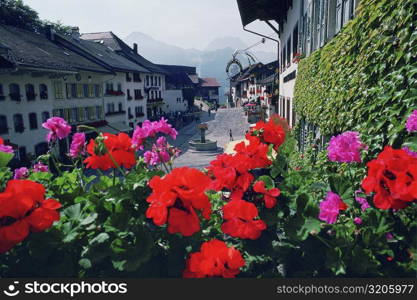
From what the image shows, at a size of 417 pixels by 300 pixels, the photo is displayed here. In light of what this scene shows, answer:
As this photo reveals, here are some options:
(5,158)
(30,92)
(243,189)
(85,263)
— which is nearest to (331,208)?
(243,189)

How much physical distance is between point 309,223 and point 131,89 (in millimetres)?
36048

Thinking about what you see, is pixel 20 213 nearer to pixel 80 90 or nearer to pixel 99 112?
pixel 80 90

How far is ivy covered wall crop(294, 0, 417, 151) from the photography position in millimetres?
2834

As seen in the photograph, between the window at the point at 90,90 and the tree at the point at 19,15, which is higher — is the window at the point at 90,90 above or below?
below

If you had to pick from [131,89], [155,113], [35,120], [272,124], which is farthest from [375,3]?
[155,113]

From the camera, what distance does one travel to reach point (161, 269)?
132 centimetres

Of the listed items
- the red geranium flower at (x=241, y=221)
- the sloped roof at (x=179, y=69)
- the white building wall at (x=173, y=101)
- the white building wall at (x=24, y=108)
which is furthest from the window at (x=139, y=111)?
the red geranium flower at (x=241, y=221)

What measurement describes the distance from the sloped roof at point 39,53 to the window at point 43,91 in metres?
1.84

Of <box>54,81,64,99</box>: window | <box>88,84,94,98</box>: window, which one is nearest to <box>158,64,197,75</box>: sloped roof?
<box>88,84,94,98</box>: window

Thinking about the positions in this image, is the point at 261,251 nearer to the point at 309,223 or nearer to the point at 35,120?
the point at 309,223

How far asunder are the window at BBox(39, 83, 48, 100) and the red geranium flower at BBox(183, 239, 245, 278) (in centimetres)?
2335

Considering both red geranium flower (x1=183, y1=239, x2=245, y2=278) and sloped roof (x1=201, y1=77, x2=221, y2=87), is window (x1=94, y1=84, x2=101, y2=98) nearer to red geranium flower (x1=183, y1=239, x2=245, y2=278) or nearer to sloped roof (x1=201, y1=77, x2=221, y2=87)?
red geranium flower (x1=183, y1=239, x2=245, y2=278)

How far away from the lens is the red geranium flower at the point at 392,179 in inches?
42.4

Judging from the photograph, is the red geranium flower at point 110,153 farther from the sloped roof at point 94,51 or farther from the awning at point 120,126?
the awning at point 120,126
